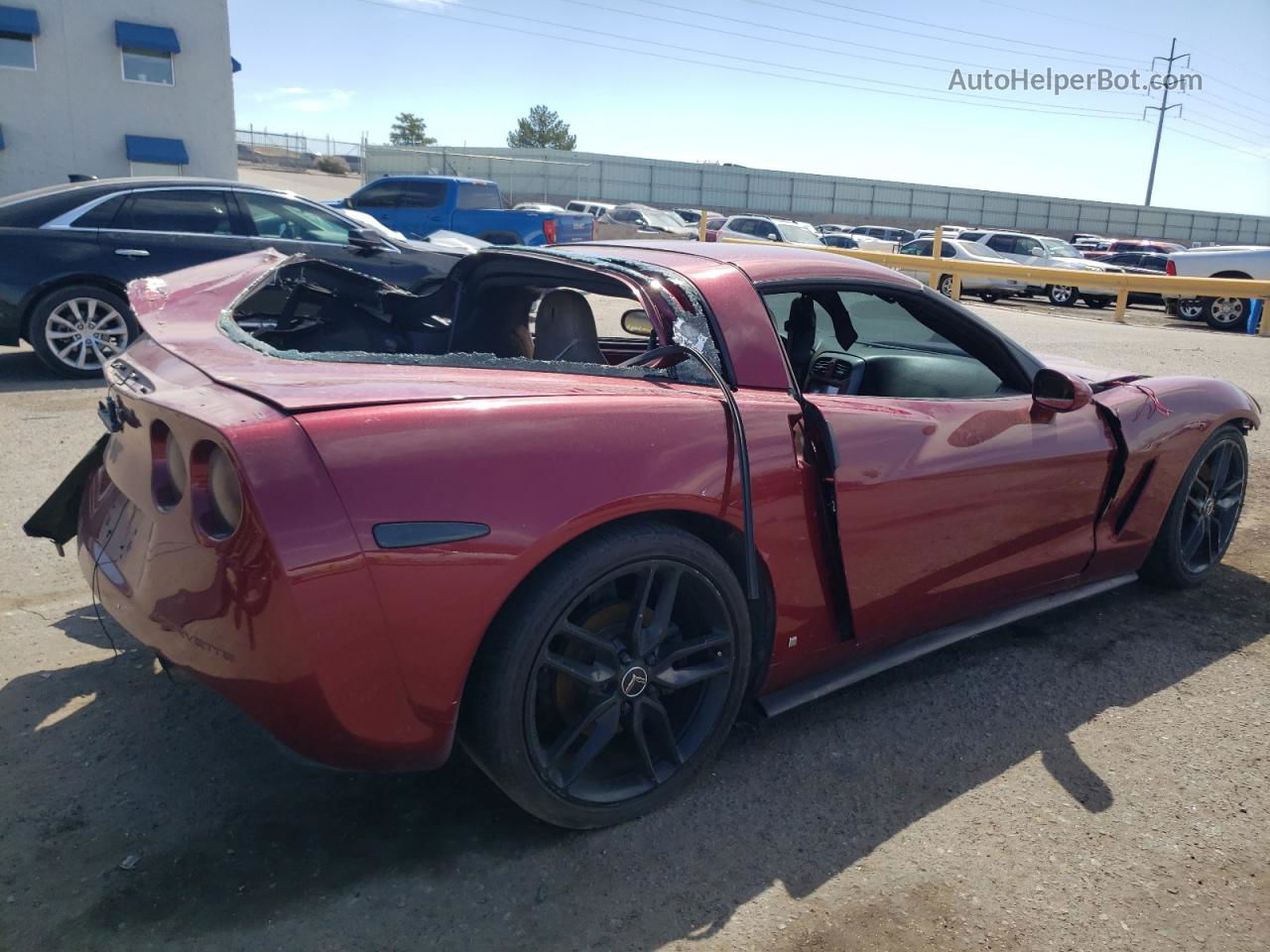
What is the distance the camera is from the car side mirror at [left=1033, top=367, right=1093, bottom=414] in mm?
3314

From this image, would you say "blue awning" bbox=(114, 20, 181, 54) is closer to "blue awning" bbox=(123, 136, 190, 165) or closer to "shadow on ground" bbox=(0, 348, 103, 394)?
"blue awning" bbox=(123, 136, 190, 165)

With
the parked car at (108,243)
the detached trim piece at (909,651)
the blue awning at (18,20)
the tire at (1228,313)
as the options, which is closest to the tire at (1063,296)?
the tire at (1228,313)

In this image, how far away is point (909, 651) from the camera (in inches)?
126

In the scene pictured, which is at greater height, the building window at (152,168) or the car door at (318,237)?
the building window at (152,168)

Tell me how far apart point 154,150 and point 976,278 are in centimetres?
1916

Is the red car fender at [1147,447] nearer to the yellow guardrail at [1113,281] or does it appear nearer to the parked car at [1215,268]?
the yellow guardrail at [1113,281]

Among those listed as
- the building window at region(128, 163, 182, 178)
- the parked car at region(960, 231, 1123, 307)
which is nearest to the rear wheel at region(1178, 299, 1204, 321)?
the parked car at region(960, 231, 1123, 307)

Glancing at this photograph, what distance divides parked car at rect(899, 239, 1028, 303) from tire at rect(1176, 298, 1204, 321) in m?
2.89

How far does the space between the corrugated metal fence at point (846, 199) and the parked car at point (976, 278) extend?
21.7 meters

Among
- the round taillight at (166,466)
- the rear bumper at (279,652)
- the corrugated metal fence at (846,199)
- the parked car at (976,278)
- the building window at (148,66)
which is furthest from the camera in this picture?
the corrugated metal fence at (846,199)

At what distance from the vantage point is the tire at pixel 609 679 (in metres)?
2.27

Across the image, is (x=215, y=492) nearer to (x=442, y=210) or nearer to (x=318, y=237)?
(x=318, y=237)

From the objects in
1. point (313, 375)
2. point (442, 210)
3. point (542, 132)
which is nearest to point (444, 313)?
point (313, 375)

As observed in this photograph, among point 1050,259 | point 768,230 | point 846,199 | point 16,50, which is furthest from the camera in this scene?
point 846,199
